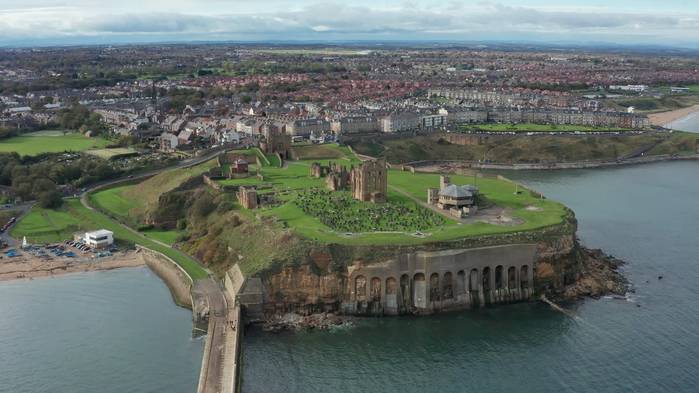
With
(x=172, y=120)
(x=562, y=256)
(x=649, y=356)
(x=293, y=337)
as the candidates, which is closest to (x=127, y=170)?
(x=172, y=120)

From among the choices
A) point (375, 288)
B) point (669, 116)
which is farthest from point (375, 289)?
point (669, 116)

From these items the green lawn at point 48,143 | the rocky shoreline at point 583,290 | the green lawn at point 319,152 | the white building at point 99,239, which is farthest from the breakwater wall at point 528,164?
the white building at point 99,239

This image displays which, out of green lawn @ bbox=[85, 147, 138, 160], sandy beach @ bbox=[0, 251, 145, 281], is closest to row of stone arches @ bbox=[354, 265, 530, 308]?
sandy beach @ bbox=[0, 251, 145, 281]

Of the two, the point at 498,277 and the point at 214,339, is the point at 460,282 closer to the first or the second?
the point at 498,277

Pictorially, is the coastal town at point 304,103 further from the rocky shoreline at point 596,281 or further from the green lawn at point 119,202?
the rocky shoreline at point 596,281

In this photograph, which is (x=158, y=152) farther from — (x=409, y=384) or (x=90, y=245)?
(x=409, y=384)

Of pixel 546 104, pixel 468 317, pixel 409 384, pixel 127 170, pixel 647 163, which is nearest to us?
pixel 409 384
